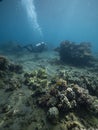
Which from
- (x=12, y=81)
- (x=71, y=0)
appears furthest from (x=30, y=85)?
(x=71, y=0)

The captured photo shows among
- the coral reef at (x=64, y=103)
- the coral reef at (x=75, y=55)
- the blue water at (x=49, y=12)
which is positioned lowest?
the coral reef at (x=64, y=103)

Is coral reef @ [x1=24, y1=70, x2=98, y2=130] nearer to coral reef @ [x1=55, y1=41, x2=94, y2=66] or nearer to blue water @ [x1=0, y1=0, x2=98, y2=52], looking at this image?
coral reef @ [x1=55, y1=41, x2=94, y2=66]

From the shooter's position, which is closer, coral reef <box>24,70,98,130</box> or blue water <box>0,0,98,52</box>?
coral reef <box>24,70,98,130</box>

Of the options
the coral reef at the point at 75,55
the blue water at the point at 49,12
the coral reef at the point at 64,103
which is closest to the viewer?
the coral reef at the point at 64,103

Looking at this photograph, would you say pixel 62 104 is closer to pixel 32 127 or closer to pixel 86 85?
pixel 32 127

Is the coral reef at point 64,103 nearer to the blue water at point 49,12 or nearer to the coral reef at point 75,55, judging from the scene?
the coral reef at point 75,55

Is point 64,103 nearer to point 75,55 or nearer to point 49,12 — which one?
→ point 75,55

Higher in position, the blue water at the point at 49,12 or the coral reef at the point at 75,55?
the blue water at the point at 49,12

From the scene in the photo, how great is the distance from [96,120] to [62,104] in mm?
1464

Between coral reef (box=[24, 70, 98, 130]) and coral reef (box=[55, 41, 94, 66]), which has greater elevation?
coral reef (box=[55, 41, 94, 66])

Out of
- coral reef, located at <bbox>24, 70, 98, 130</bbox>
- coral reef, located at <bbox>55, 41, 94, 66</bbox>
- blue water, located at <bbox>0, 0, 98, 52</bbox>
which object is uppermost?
blue water, located at <bbox>0, 0, 98, 52</bbox>

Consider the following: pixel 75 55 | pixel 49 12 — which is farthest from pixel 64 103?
pixel 49 12

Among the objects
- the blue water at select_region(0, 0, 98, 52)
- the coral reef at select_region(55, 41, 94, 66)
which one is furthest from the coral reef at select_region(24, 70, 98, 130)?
the blue water at select_region(0, 0, 98, 52)

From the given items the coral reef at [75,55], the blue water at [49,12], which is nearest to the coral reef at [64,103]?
the coral reef at [75,55]
